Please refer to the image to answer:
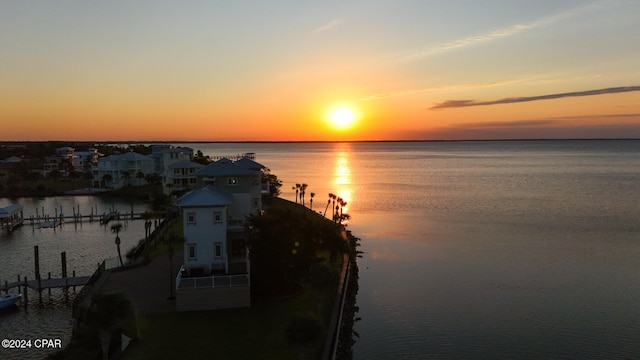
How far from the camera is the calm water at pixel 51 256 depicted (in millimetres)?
25797

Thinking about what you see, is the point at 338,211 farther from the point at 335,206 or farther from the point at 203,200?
the point at 203,200

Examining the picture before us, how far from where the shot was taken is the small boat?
2803cm

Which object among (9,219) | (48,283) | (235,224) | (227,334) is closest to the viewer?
(227,334)

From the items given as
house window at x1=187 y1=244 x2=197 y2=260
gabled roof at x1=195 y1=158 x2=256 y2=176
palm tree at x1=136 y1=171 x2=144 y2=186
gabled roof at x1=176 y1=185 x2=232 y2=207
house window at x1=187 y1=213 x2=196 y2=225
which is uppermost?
gabled roof at x1=195 y1=158 x2=256 y2=176

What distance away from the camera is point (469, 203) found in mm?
74375

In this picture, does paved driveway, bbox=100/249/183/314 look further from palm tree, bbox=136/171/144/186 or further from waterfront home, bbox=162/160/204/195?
palm tree, bbox=136/171/144/186

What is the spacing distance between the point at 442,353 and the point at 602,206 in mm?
55277

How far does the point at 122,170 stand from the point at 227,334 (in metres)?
81.0

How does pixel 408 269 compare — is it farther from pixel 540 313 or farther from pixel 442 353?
pixel 442 353

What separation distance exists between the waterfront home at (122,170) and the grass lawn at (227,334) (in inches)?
3002

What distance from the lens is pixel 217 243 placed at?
90.3 feet

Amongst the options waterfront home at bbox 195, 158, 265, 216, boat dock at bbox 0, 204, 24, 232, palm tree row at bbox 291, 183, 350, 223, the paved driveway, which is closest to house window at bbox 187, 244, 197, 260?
the paved driveway

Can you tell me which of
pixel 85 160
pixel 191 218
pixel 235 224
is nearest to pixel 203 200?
pixel 191 218

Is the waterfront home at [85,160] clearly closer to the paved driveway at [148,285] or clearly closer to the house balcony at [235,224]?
the paved driveway at [148,285]
